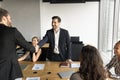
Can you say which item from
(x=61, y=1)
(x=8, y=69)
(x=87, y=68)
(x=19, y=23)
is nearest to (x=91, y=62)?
(x=87, y=68)

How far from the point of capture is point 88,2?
6621mm

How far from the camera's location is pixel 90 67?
7.47 ft

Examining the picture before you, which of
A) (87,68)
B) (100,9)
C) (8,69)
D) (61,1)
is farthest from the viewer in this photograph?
(100,9)

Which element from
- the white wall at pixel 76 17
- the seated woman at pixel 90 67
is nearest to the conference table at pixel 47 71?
the seated woman at pixel 90 67

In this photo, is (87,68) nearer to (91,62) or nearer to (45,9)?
(91,62)

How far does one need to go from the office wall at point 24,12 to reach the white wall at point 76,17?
0.23 m

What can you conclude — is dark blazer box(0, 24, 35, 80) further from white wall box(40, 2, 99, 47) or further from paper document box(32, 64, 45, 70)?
white wall box(40, 2, 99, 47)

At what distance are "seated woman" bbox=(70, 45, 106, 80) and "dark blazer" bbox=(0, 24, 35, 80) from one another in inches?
32.2

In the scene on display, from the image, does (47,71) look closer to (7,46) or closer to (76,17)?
(7,46)

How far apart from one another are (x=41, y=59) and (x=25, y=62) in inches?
16.3

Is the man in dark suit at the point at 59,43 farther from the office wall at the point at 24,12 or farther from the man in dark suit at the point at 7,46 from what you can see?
the office wall at the point at 24,12

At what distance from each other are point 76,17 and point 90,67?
457 centimetres

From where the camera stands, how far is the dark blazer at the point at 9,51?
2.60 m

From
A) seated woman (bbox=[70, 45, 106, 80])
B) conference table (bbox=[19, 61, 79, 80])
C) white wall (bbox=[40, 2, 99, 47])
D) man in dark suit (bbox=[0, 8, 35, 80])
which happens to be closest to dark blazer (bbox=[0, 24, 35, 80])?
man in dark suit (bbox=[0, 8, 35, 80])
